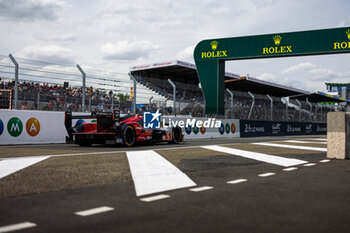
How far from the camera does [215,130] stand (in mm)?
22203

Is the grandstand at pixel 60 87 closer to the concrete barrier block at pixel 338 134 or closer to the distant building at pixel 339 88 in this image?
the concrete barrier block at pixel 338 134

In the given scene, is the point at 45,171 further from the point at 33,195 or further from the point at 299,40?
the point at 299,40

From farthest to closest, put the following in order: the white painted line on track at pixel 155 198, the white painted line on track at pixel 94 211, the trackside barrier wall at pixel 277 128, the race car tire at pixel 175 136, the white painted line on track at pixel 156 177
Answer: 1. the trackside barrier wall at pixel 277 128
2. the race car tire at pixel 175 136
3. the white painted line on track at pixel 156 177
4. the white painted line on track at pixel 155 198
5. the white painted line on track at pixel 94 211

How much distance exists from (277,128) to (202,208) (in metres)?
26.3

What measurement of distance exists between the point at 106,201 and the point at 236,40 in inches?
875

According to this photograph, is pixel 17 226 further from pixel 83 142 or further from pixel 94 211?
pixel 83 142

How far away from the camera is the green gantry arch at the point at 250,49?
74.5ft

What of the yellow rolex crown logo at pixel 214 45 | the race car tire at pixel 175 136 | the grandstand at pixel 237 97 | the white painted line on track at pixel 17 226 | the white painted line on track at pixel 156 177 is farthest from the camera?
the yellow rolex crown logo at pixel 214 45

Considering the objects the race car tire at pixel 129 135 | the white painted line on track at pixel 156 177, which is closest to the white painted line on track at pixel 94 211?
the white painted line on track at pixel 156 177

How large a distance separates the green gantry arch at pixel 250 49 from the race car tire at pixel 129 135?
43.0ft

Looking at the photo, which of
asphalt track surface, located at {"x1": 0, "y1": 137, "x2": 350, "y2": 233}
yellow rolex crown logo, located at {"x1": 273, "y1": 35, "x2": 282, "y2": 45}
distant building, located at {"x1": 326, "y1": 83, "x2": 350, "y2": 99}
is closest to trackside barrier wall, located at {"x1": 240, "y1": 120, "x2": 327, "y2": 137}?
yellow rolex crown logo, located at {"x1": 273, "y1": 35, "x2": 282, "y2": 45}

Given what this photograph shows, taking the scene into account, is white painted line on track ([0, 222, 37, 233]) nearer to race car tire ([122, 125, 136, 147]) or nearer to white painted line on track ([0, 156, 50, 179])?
white painted line on track ([0, 156, 50, 179])

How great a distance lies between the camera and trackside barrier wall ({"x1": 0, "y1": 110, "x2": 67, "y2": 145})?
43.4ft

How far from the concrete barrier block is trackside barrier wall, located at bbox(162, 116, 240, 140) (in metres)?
10.5
